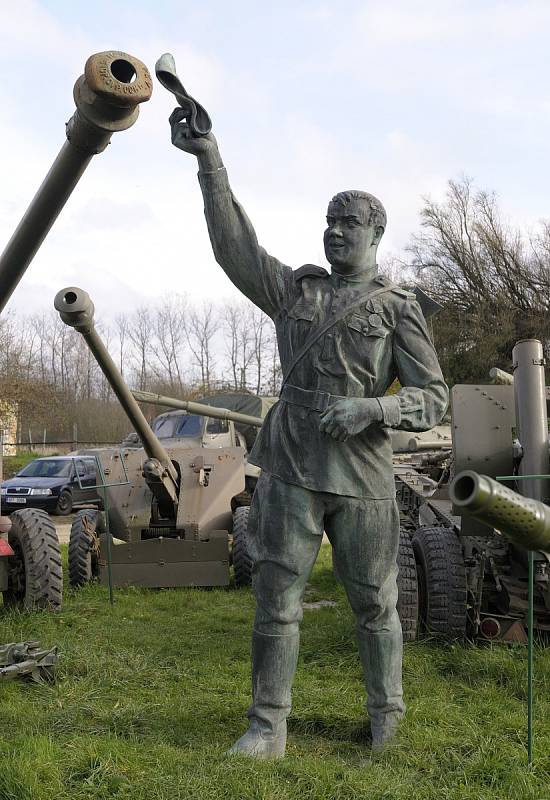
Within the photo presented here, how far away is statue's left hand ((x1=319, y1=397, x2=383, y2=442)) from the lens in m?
3.21

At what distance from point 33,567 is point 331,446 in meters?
4.10

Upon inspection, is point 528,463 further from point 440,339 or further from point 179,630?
point 440,339

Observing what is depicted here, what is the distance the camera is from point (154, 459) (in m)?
8.92

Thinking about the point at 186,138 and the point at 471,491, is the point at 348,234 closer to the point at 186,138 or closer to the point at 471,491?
the point at 186,138

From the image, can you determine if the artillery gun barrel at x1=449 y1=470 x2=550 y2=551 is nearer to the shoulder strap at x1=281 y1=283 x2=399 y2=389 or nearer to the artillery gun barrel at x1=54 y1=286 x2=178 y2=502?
the shoulder strap at x1=281 y1=283 x2=399 y2=389

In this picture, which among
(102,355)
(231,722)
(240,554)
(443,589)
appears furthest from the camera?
(240,554)

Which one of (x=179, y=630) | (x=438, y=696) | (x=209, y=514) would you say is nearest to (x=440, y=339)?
(x=209, y=514)

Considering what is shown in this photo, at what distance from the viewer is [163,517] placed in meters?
9.51

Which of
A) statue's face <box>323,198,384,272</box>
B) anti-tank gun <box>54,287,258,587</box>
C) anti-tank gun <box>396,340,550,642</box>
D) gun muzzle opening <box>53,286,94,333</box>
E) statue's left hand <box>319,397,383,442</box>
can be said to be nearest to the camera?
statue's left hand <box>319,397,383,442</box>

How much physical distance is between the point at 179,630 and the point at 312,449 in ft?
12.3

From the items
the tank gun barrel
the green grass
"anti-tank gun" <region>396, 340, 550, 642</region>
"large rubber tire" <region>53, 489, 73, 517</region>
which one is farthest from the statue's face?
"large rubber tire" <region>53, 489, 73, 517</region>

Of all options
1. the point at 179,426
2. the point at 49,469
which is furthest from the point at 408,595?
the point at 49,469

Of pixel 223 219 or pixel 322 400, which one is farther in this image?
pixel 223 219

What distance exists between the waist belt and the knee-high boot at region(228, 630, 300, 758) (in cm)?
Result: 91
